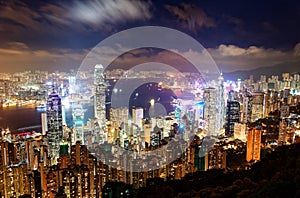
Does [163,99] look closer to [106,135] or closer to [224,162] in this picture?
[106,135]

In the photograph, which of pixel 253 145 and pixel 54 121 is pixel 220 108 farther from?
pixel 54 121

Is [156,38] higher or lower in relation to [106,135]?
higher

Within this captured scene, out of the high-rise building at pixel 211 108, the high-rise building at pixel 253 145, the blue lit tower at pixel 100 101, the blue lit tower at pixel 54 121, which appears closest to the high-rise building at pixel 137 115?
the blue lit tower at pixel 100 101

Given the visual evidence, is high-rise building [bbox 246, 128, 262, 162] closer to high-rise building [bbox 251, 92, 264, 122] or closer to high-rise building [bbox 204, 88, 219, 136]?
high-rise building [bbox 204, 88, 219, 136]

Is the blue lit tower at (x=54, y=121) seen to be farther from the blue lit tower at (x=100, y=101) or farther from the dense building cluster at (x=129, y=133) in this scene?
the blue lit tower at (x=100, y=101)

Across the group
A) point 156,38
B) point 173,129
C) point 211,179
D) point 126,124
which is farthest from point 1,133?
point 211,179
